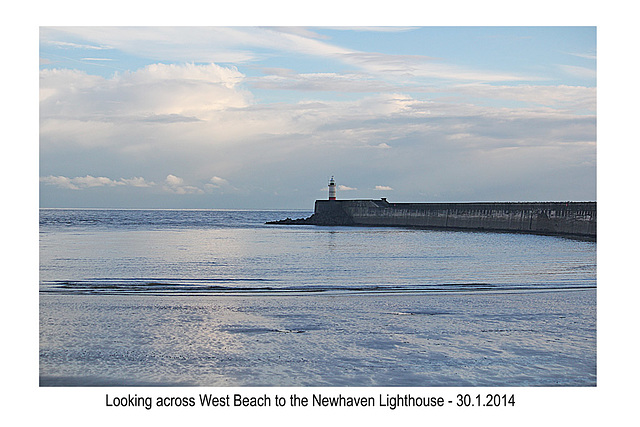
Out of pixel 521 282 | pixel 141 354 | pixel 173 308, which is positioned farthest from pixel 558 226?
pixel 141 354

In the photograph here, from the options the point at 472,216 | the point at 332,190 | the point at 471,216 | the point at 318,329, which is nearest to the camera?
the point at 318,329

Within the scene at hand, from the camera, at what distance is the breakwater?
106 ft

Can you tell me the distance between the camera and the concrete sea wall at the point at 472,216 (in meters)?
32.2

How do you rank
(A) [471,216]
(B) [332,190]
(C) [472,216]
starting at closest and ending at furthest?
(C) [472,216]
(A) [471,216]
(B) [332,190]

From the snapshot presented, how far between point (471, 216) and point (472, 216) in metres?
0.13

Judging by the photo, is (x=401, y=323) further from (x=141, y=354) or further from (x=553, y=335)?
(x=141, y=354)

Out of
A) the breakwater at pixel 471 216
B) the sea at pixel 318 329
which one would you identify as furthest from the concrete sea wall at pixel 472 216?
the sea at pixel 318 329

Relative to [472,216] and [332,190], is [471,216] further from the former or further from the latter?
[332,190]

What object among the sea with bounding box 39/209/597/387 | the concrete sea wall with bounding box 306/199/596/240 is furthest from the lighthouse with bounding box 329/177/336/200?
the sea with bounding box 39/209/597/387

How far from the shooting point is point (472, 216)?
4347 cm

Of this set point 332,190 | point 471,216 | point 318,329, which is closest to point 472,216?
point 471,216

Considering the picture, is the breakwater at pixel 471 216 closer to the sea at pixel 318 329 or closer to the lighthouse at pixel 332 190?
the lighthouse at pixel 332 190

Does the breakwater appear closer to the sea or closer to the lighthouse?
the lighthouse

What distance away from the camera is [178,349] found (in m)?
5.66
